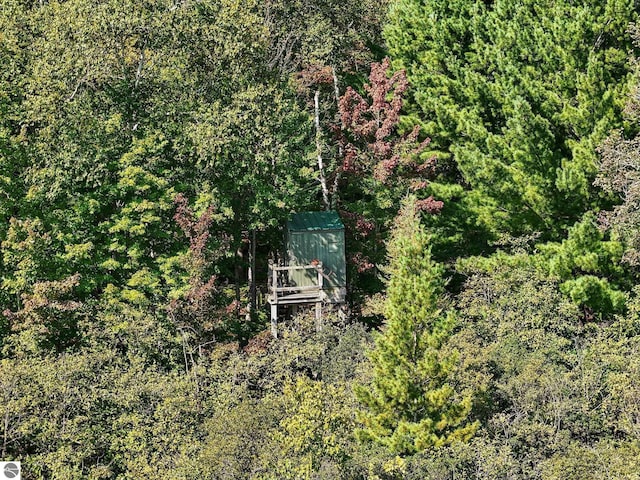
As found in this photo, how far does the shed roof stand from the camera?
77.6 feet

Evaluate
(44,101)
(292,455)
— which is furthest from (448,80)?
(292,455)

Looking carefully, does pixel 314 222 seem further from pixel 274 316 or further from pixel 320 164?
pixel 274 316

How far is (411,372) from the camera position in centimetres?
1555

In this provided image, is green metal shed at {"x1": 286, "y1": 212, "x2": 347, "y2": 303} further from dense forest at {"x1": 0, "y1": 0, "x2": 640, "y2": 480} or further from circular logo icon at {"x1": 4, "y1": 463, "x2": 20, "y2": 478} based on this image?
circular logo icon at {"x1": 4, "y1": 463, "x2": 20, "y2": 478}

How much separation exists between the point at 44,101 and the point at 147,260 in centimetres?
526

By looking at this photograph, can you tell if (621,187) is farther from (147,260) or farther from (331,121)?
(147,260)

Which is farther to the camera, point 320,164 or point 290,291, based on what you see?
point 320,164

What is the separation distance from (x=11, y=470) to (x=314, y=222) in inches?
493

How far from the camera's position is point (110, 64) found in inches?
850

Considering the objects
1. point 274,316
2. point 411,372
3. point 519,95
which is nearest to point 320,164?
point 274,316

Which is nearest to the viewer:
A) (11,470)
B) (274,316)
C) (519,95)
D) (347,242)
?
(11,470)

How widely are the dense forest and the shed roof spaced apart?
0.54 meters

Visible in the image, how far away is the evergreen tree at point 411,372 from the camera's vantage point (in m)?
15.3

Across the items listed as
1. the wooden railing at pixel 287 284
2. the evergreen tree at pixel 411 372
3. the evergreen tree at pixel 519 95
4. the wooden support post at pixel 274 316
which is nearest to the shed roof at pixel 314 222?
the wooden railing at pixel 287 284
